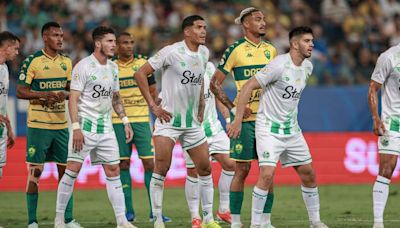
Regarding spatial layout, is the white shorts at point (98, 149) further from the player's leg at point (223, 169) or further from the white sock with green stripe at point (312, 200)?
the white sock with green stripe at point (312, 200)

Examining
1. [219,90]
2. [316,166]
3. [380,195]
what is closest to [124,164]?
[219,90]

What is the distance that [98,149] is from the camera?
1339 centimetres

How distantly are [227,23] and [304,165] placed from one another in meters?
13.1

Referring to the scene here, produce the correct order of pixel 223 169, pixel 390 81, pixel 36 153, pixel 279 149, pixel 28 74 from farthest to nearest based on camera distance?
1. pixel 223 169
2. pixel 36 153
3. pixel 28 74
4. pixel 390 81
5. pixel 279 149

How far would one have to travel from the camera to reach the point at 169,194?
19.4m

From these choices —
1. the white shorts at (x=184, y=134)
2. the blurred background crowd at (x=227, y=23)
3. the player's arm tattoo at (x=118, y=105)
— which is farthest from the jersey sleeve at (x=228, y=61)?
the blurred background crowd at (x=227, y=23)

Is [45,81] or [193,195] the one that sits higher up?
[45,81]

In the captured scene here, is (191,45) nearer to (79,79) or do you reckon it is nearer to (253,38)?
(253,38)

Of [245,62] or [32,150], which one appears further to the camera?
[32,150]

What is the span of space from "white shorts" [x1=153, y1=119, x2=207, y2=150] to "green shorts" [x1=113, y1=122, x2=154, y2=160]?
2.41 meters

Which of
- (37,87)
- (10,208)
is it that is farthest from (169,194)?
(37,87)

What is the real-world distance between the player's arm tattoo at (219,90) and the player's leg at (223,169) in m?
1.64

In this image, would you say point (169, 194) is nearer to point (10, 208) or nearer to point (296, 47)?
point (10, 208)

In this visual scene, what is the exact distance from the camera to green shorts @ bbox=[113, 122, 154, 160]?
15562 mm
